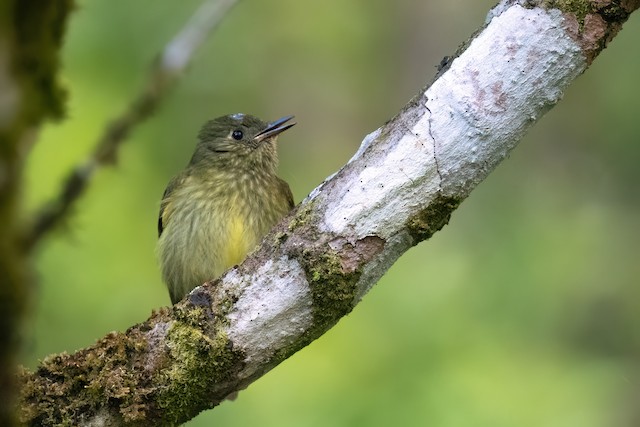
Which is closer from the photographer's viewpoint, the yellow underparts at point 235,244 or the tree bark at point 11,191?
the tree bark at point 11,191

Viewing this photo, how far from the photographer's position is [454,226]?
22.6ft

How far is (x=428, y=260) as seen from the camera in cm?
599

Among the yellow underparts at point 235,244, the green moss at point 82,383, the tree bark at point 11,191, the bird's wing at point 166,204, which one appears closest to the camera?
the tree bark at point 11,191

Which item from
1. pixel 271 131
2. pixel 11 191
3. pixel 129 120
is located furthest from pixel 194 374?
pixel 271 131

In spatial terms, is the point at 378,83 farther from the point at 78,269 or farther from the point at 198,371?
the point at 198,371

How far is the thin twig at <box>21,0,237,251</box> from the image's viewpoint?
1363 millimetres

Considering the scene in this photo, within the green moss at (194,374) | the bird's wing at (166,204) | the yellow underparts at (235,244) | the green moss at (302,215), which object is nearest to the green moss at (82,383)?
the green moss at (194,374)

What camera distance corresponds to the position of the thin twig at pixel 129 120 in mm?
1363

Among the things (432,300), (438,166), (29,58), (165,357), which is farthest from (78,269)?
(29,58)

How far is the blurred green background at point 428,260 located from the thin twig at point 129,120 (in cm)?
259

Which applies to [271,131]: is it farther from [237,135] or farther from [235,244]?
[235,244]

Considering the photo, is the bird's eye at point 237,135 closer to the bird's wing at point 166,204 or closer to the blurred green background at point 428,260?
the bird's wing at point 166,204

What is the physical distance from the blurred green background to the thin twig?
8.51 feet

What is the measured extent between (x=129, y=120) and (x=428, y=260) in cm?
454
